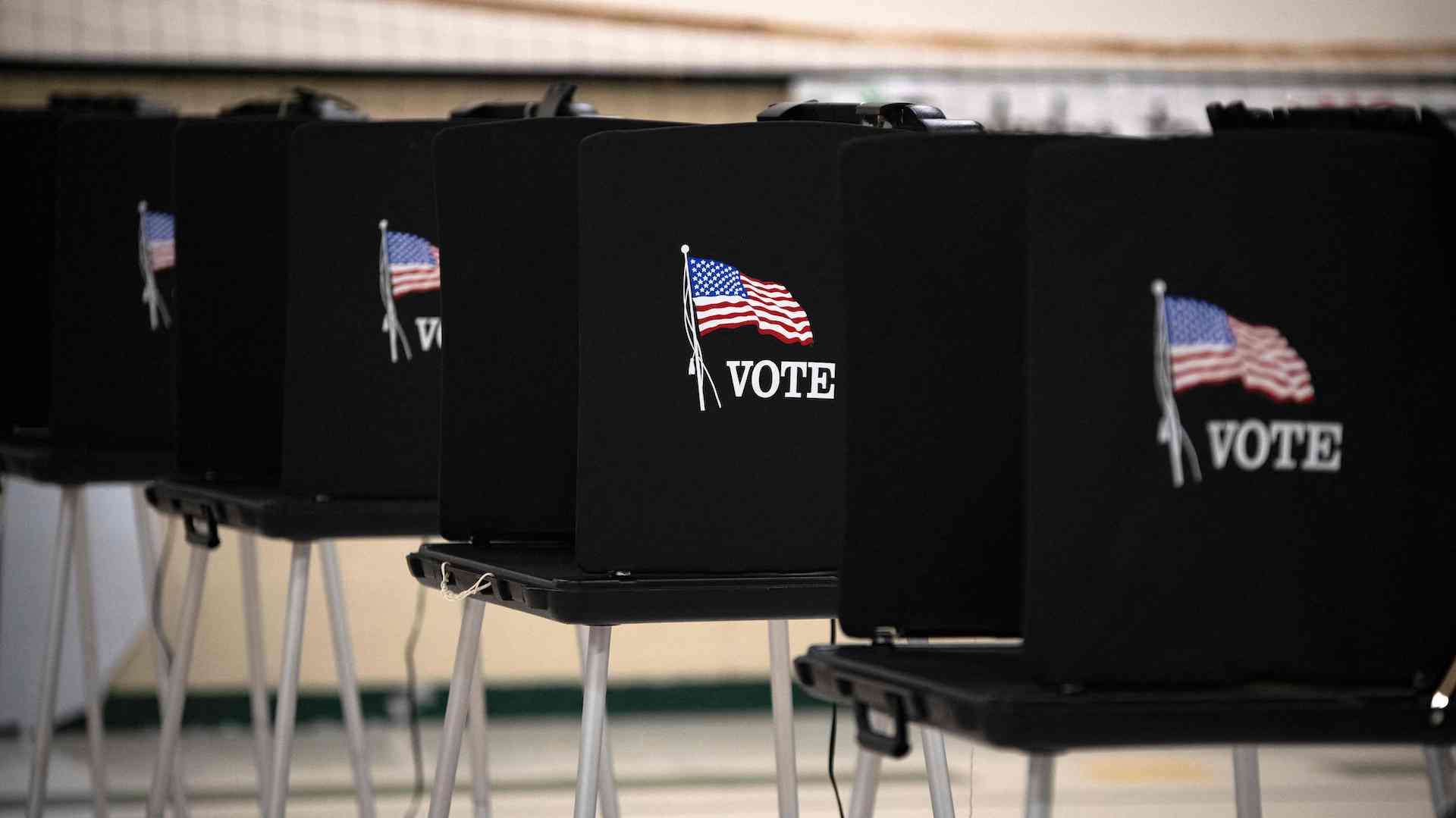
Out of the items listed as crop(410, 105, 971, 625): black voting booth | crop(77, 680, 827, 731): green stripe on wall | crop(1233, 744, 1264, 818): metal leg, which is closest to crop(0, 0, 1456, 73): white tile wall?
crop(77, 680, 827, 731): green stripe on wall

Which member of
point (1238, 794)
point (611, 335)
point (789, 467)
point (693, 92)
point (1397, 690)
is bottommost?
point (1238, 794)

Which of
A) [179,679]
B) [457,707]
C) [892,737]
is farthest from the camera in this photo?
[179,679]

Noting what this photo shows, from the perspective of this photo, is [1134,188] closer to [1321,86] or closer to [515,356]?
[515,356]

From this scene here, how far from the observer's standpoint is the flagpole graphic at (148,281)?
7.54 feet

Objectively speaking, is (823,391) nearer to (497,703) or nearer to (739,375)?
(739,375)

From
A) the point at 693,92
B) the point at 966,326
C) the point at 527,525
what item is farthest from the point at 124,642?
the point at 966,326

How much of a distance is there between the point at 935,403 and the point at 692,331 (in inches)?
11.3

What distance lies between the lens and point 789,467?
149cm

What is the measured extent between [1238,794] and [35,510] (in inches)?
113

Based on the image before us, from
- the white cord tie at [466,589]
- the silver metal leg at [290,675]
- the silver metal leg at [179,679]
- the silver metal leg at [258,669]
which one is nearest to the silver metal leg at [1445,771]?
the white cord tie at [466,589]

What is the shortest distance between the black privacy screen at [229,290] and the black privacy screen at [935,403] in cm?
100

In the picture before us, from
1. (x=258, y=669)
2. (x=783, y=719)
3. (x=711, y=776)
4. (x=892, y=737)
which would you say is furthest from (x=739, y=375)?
(x=711, y=776)

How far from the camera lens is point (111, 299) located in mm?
2293

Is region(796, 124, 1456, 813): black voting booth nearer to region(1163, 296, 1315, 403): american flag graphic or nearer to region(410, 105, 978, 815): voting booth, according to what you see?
region(1163, 296, 1315, 403): american flag graphic
